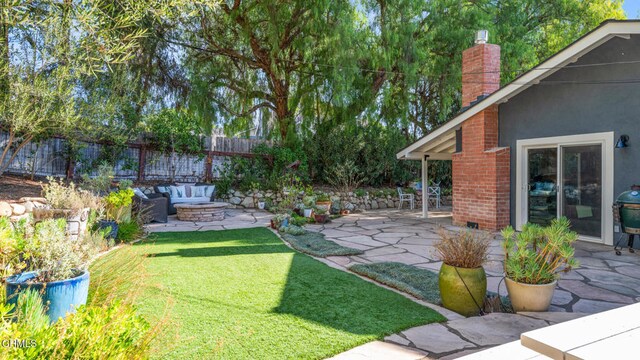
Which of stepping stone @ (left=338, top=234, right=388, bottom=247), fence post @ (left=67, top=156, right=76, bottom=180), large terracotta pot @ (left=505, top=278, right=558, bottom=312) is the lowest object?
stepping stone @ (left=338, top=234, right=388, bottom=247)

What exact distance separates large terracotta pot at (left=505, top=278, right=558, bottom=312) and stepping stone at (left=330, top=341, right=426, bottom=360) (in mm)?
1289

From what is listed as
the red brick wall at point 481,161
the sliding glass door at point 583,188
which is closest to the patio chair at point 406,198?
the red brick wall at point 481,161

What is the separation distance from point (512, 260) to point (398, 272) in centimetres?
149

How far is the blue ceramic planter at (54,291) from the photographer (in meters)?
2.33

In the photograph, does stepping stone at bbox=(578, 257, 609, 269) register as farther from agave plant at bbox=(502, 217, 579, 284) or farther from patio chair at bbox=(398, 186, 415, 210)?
patio chair at bbox=(398, 186, 415, 210)

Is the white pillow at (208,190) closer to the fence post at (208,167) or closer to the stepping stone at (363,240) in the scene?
the fence post at (208,167)

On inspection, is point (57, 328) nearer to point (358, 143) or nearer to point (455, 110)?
point (358, 143)

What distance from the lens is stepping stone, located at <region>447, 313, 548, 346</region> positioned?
105 inches

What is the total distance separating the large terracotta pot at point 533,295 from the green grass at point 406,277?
26.9 inches

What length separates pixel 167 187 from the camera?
10.1m

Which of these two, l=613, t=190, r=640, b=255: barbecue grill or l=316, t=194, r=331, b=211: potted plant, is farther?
A: l=316, t=194, r=331, b=211: potted plant

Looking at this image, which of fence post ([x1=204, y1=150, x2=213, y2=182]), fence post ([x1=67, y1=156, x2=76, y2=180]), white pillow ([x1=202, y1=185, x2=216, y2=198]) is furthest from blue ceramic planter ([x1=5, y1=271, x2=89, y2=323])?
fence post ([x1=204, y1=150, x2=213, y2=182])

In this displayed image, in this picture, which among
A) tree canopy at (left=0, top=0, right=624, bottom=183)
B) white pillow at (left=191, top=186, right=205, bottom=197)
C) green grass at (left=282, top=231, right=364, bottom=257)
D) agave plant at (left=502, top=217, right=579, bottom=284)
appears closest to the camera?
agave plant at (left=502, top=217, right=579, bottom=284)

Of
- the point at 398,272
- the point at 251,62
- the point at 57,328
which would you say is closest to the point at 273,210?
the point at 251,62
